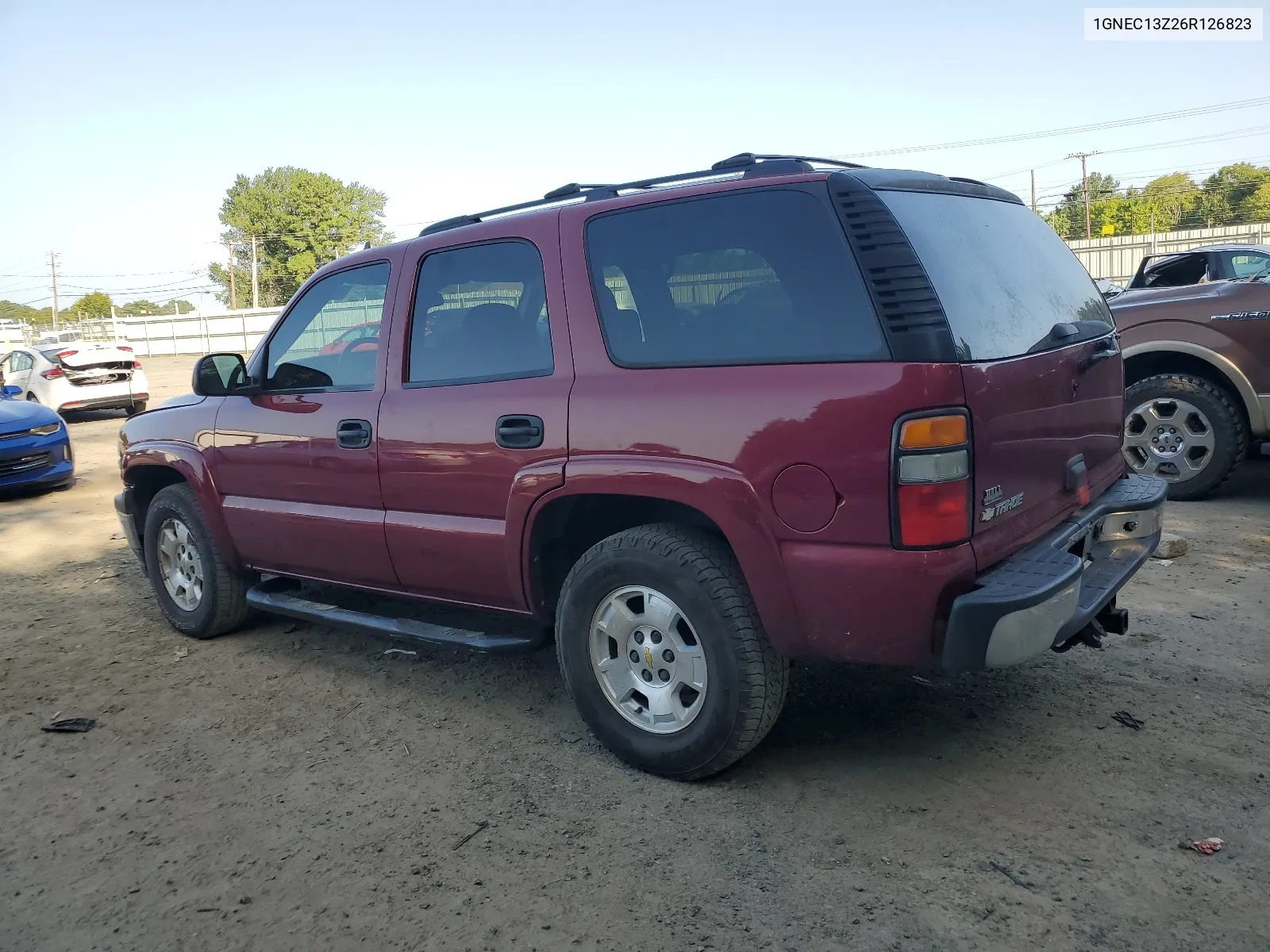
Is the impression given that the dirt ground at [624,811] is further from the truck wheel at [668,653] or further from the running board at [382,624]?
the running board at [382,624]

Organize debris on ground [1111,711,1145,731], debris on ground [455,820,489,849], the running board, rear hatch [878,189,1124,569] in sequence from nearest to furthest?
rear hatch [878,189,1124,569]
debris on ground [455,820,489,849]
debris on ground [1111,711,1145,731]
the running board

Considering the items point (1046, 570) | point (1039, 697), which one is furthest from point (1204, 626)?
point (1046, 570)

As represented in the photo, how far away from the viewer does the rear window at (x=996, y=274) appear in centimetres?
298

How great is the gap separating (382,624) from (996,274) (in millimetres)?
2764

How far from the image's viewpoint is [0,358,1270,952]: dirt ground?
2676 mm

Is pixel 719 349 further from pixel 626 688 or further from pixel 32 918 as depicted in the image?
pixel 32 918

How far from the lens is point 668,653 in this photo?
3373 mm

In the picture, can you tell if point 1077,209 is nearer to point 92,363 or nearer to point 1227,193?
point 1227,193

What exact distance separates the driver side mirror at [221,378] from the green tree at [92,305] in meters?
101

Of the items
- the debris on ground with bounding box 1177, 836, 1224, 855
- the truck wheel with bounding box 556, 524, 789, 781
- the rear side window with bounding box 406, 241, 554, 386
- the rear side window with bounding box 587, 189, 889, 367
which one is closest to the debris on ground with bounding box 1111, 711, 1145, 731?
the debris on ground with bounding box 1177, 836, 1224, 855

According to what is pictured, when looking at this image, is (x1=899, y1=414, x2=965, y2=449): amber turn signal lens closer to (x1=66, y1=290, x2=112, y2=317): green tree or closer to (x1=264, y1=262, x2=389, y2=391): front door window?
(x1=264, y1=262, x2=389, y2=391): front door window

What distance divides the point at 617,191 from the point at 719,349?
89 centimetres

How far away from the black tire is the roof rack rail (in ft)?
6.64

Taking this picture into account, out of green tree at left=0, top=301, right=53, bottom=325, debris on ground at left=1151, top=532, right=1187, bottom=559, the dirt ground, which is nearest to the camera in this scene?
the dirt ground
